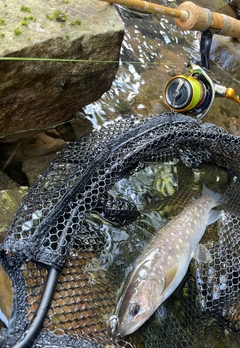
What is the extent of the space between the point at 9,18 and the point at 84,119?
141 cm

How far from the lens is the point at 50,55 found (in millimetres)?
2838

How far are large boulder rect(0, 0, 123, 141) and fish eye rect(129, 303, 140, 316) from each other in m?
1.78

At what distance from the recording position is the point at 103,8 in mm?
3148

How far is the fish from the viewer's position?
237cm

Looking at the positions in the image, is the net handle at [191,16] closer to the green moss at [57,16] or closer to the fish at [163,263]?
the green moss at [57,16]

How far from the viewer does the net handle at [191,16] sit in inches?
131

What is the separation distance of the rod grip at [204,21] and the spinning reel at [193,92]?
16.3 inches

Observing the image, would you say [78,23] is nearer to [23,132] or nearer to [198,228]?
[23,132]

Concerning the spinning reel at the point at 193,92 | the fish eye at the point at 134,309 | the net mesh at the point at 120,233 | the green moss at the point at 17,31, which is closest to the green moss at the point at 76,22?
the green moss at the point at 17,31

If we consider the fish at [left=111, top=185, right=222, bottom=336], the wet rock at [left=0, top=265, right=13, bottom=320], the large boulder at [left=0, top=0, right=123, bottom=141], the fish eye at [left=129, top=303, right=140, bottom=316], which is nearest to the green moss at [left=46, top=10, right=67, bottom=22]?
the large boulder at [left=0, top=0, right=123, bottom=141]

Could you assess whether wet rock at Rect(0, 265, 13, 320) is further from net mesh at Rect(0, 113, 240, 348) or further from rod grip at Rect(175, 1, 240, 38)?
rod grip at Rect(175, 1, 240, 38)

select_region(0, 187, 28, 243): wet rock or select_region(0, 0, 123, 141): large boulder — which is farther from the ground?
select_region(0, 0, 123, 141): large boulder

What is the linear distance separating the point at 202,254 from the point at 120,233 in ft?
2.17

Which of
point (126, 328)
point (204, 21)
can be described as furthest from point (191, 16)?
point (126, 328)
